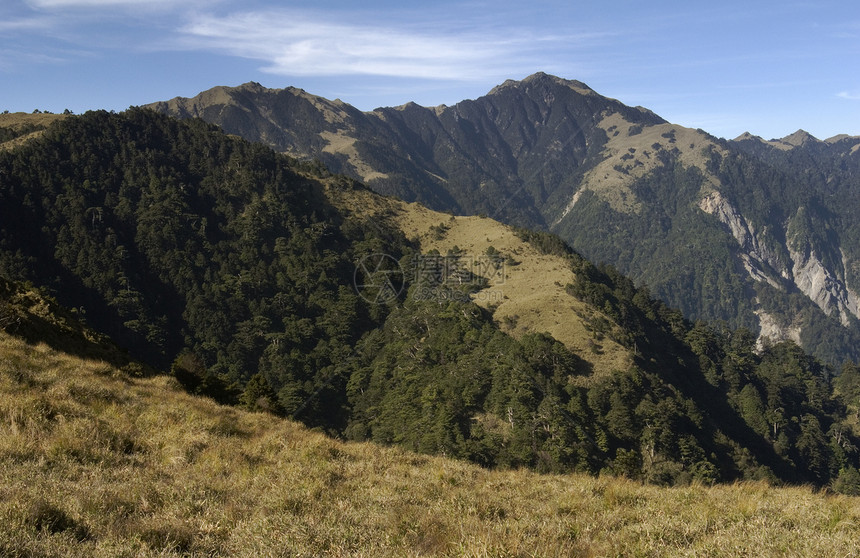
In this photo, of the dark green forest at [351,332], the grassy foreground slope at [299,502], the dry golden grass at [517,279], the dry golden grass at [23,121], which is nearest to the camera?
the grassy foreground slope at [299,502]

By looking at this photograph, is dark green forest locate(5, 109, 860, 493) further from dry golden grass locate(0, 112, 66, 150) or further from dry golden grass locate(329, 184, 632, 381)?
dry golden grass locate(0, 112, 66, 150)

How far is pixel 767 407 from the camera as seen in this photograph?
105750 mm

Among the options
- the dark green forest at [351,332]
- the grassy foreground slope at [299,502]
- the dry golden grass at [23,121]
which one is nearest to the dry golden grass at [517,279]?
the dark green forest at [351,332]

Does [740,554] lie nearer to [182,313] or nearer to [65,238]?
[182,313]

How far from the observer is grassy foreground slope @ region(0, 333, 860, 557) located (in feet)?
21.0

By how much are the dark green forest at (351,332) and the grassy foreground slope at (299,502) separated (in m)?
33.9

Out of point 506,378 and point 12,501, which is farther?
point 506,378

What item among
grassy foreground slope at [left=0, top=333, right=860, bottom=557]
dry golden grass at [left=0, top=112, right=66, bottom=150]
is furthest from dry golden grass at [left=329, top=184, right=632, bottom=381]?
dry golden grass at [left=0, top=112, right=66, bottom=150]

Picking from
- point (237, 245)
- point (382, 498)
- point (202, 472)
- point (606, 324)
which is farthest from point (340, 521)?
point (237, 245)

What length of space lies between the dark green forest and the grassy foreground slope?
3391 centimetres

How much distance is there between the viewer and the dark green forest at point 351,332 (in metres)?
76.9

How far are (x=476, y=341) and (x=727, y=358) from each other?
258 feet

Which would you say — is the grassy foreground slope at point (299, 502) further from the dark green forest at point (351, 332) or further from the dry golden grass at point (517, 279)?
the dry golden grass at point (517, 279)

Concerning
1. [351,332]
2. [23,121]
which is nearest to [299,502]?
[351,332]
